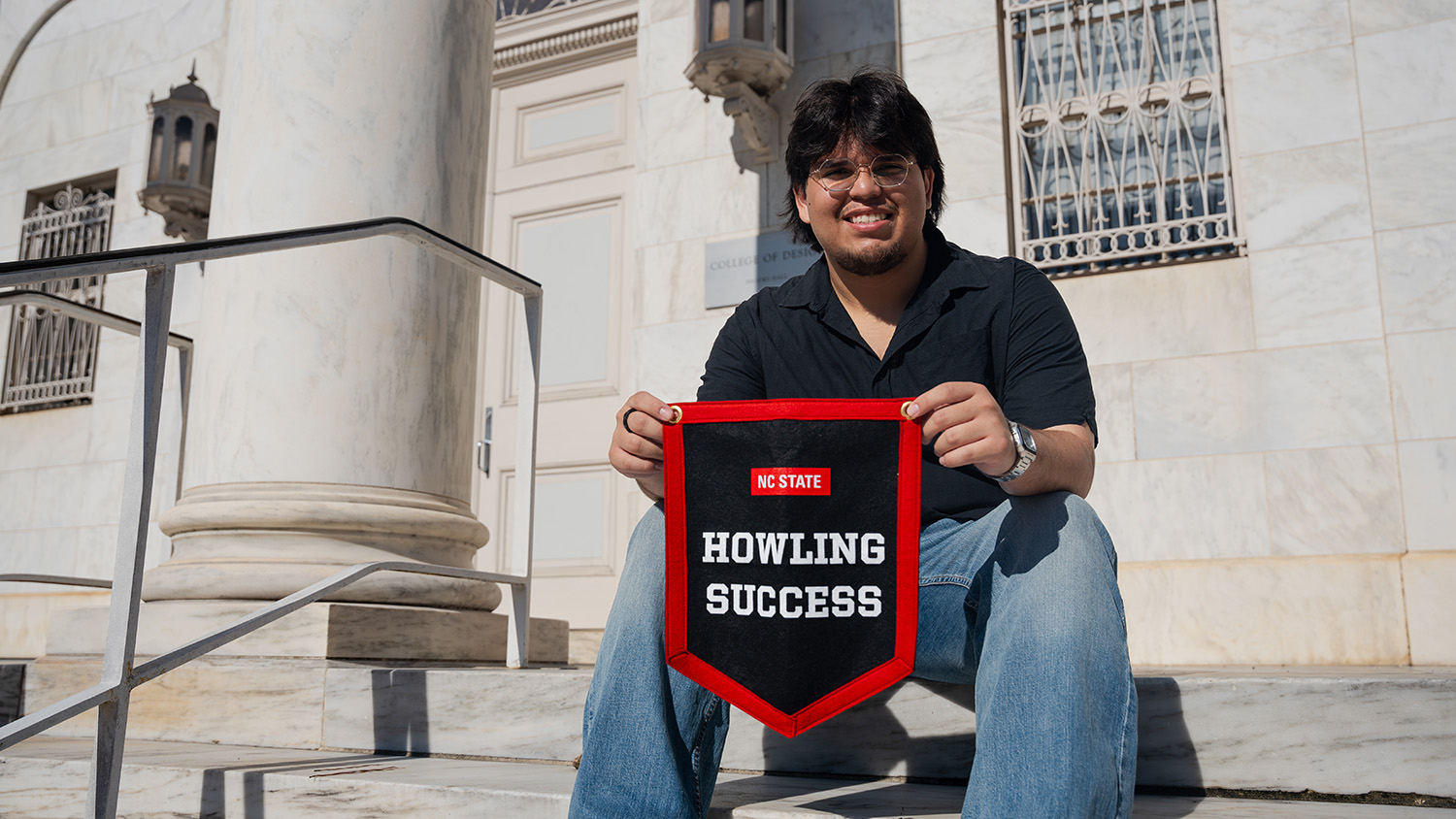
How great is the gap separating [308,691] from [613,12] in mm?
4717

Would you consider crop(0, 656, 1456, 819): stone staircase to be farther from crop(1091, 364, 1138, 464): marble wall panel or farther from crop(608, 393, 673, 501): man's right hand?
crop(1091, 364, 1138, 464): marble wall panel

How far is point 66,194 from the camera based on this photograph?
25.1 ft

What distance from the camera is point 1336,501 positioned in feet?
14.2

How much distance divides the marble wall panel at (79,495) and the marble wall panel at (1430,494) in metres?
7.04

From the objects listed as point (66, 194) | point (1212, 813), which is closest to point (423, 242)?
point (1212, 813)

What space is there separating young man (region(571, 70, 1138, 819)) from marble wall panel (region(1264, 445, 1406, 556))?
9.26 ft

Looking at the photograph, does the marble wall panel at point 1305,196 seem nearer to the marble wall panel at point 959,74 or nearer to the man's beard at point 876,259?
the marble wall panel at point 959,74

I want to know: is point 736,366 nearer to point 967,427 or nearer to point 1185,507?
point 967,427

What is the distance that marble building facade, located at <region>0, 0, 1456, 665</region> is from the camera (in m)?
4.20

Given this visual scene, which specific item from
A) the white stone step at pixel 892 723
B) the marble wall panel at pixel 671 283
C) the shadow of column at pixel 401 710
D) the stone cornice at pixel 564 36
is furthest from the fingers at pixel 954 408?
the stone cornice at pixel 564 36

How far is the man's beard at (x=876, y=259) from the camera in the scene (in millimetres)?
2025

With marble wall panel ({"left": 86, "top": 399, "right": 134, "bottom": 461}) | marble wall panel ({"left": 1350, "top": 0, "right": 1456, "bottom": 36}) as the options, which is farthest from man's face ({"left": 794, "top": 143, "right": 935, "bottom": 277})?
marble wall panel ({"left": 86, "top": 399, "right": 134, "bottom": 461})

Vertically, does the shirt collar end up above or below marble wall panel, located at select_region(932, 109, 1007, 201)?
below

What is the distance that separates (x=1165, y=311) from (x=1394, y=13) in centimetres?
154
